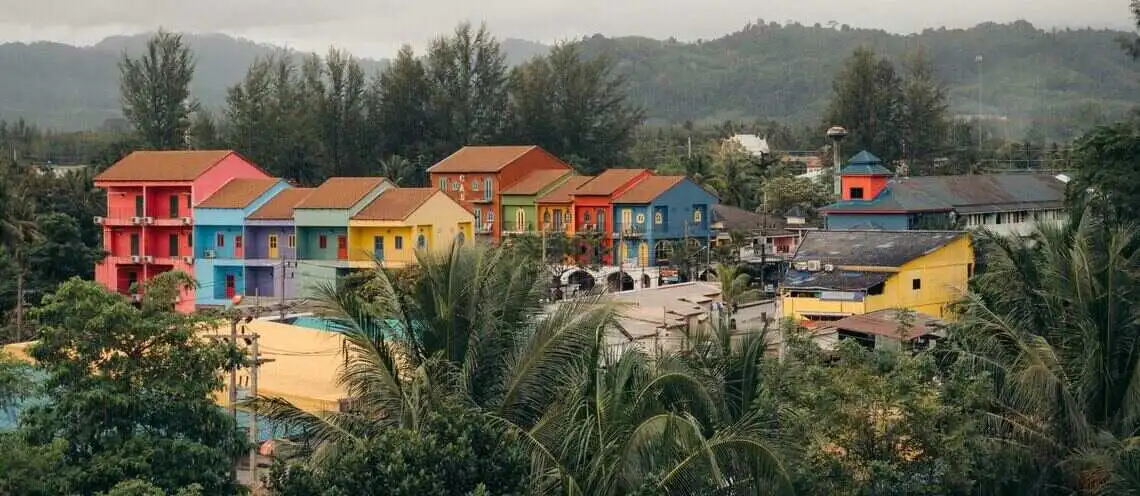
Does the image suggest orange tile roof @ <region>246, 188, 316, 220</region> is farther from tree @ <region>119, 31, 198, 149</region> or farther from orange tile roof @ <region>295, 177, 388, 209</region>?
tree @ <region>119, 31, 198, 149</region>

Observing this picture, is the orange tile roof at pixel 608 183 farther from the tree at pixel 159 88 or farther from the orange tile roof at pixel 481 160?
the tree at pixel 159 88

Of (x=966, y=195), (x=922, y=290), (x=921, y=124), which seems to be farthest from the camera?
(x=921, y=124)

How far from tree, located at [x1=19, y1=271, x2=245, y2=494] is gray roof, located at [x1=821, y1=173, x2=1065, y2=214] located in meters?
31.2

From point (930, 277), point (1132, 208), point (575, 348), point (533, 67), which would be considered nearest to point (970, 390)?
point (575, 348)

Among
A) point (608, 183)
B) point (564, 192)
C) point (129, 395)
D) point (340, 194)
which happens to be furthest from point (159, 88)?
point (129, 395)

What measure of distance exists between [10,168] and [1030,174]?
35.3 metres

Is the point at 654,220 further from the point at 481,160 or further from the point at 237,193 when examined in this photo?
the point at 237,193

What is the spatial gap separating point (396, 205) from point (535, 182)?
9.00 m

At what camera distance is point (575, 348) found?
39.9 ft

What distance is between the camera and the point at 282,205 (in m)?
41.4

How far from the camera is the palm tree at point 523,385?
1157 cm

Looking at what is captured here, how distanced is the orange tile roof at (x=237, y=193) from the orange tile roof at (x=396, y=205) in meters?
3.56

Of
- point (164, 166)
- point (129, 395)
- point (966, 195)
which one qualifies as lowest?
point (129, 395)

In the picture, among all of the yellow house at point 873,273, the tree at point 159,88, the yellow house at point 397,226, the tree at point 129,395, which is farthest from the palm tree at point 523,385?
the tree at point 159,88
